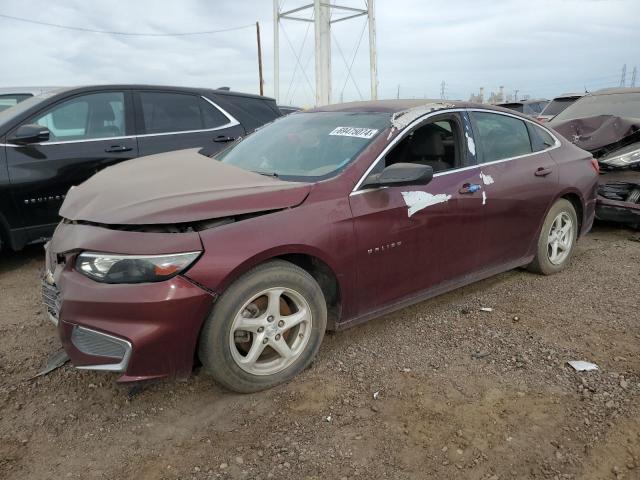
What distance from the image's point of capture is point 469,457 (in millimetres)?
2236

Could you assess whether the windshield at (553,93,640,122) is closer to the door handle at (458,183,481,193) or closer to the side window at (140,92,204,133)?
the door handle at (458,183,481,193)

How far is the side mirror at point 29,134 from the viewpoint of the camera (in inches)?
170

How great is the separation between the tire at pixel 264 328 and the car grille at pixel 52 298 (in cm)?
76

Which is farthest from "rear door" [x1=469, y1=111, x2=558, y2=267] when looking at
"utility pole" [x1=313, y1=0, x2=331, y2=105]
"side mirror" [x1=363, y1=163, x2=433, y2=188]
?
"utility pole" [x1=313, y1=0, x2=331, y2=105]

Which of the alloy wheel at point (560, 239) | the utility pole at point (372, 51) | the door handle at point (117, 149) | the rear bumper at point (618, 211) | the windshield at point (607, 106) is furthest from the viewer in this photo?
the utility pole at point (372, 51)

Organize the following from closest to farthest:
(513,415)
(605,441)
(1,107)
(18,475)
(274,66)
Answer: (18,475)
(605,441)
(513,415)
(1,107)
(274,66)

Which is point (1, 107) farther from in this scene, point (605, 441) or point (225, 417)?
point (605, 441)

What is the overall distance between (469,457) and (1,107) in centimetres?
722

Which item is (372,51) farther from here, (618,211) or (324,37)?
(618,211)

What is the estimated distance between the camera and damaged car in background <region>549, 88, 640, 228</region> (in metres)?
5.59

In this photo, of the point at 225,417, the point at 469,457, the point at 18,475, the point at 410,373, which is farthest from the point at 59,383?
Result: the point at 469,457

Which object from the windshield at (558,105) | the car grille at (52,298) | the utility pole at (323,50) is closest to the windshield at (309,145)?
the car grille at (52,298)

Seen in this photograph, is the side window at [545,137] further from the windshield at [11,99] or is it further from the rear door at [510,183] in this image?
the windshield at [11,99]

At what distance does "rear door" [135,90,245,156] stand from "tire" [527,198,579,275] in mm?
3158
